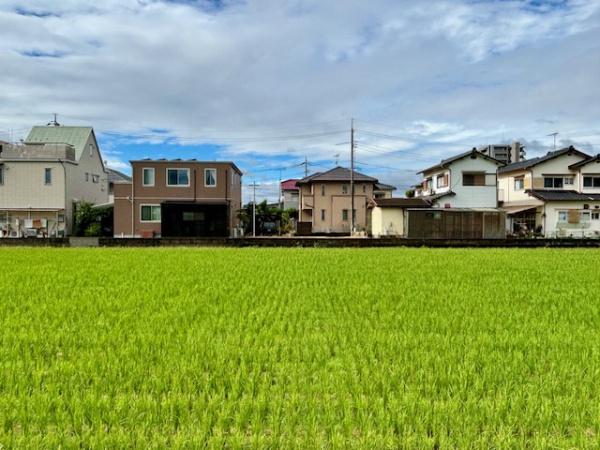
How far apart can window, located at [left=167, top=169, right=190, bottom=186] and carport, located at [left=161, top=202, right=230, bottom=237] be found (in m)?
1.63

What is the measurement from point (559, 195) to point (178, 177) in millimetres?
25800

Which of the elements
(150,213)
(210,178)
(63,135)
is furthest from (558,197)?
(63,135)

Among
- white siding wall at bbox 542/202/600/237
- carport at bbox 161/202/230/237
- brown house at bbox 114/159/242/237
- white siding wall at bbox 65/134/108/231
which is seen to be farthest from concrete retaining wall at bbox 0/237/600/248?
white siding wall at bbox 65/134/108/231

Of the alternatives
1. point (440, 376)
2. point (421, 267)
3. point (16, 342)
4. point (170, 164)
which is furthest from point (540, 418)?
point (170, 164)

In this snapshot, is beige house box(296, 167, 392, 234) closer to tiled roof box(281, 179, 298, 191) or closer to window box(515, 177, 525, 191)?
window box(515, 177, 525, 191)

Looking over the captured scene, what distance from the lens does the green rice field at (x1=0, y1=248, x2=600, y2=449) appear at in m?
3.00

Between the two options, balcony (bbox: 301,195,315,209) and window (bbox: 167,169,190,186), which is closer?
window (bbox: 167,169,190,186)

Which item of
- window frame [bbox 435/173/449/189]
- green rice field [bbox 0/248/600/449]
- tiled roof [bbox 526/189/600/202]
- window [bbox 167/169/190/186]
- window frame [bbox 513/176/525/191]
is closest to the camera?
green rice field [bbox 0/248/600/449]

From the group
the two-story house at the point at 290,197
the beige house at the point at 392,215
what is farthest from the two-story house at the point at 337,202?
the two-story house at the point at 290,197

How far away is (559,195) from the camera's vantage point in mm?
30297

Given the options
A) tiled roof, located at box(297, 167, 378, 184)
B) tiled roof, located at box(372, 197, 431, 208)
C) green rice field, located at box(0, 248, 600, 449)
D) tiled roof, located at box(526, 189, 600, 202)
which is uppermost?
tiled roof, located at box(297, 167, 378, 184)

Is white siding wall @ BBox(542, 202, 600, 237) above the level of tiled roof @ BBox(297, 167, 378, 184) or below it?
below

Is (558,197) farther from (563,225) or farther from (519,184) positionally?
(519,184)

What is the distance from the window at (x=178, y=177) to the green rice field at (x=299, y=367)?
20.3 meters
